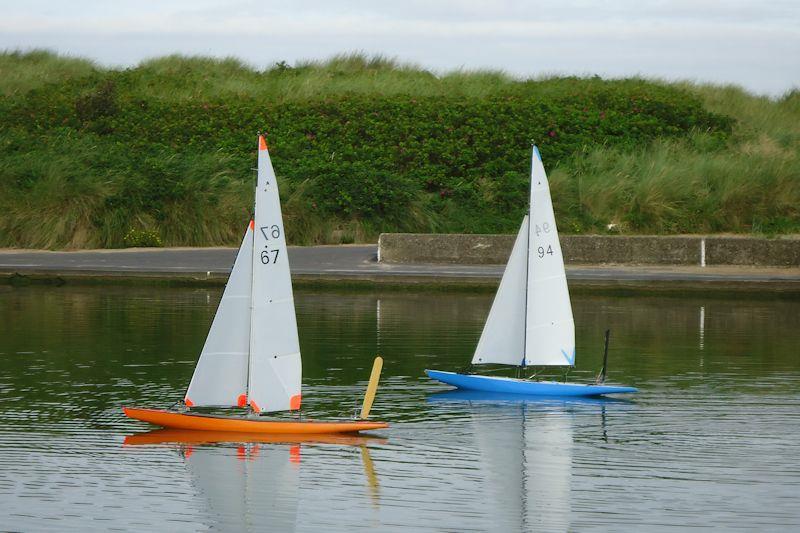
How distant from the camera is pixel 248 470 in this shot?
13.8 meters

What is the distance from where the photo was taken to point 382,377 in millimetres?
19812

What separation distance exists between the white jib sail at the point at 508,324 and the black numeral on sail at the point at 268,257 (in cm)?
437

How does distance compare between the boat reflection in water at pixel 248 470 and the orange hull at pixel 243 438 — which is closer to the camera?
the boat reflection in water at pixel 248 470

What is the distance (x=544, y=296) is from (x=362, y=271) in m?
13.2

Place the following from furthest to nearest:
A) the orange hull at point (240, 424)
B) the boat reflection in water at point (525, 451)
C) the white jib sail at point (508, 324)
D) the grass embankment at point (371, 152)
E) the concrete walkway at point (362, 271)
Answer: the grass embankment at point (371, 152)
the concrete walkway at point (362, 271)
the white jib sail at point (508, 324)
the orange hull at point (240, 424)
the boat reflection in water at point (525, 451)

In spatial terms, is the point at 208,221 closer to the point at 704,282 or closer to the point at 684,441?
the point at 704,282

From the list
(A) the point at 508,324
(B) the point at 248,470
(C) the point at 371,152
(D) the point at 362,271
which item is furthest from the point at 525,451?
(C) the point at 371,152

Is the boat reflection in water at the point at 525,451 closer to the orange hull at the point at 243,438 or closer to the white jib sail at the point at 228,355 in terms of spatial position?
the orange hull at the point at 243,438

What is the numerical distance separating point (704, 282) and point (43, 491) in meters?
20.3

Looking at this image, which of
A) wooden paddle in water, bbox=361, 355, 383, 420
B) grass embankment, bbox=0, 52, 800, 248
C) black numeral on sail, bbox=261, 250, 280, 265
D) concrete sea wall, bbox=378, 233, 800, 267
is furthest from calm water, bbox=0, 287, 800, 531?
grass embankment, bbox=0, 52, 800, 248

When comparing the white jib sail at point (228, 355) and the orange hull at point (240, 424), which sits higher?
the white jib sail at point (228, 355)

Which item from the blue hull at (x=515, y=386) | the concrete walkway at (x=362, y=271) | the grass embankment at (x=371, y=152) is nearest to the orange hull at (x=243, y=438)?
the blue hull at (x=515, y=386)

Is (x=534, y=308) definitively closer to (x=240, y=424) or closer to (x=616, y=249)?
(x=240, y=424)

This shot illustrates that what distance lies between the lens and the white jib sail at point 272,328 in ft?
49.7
